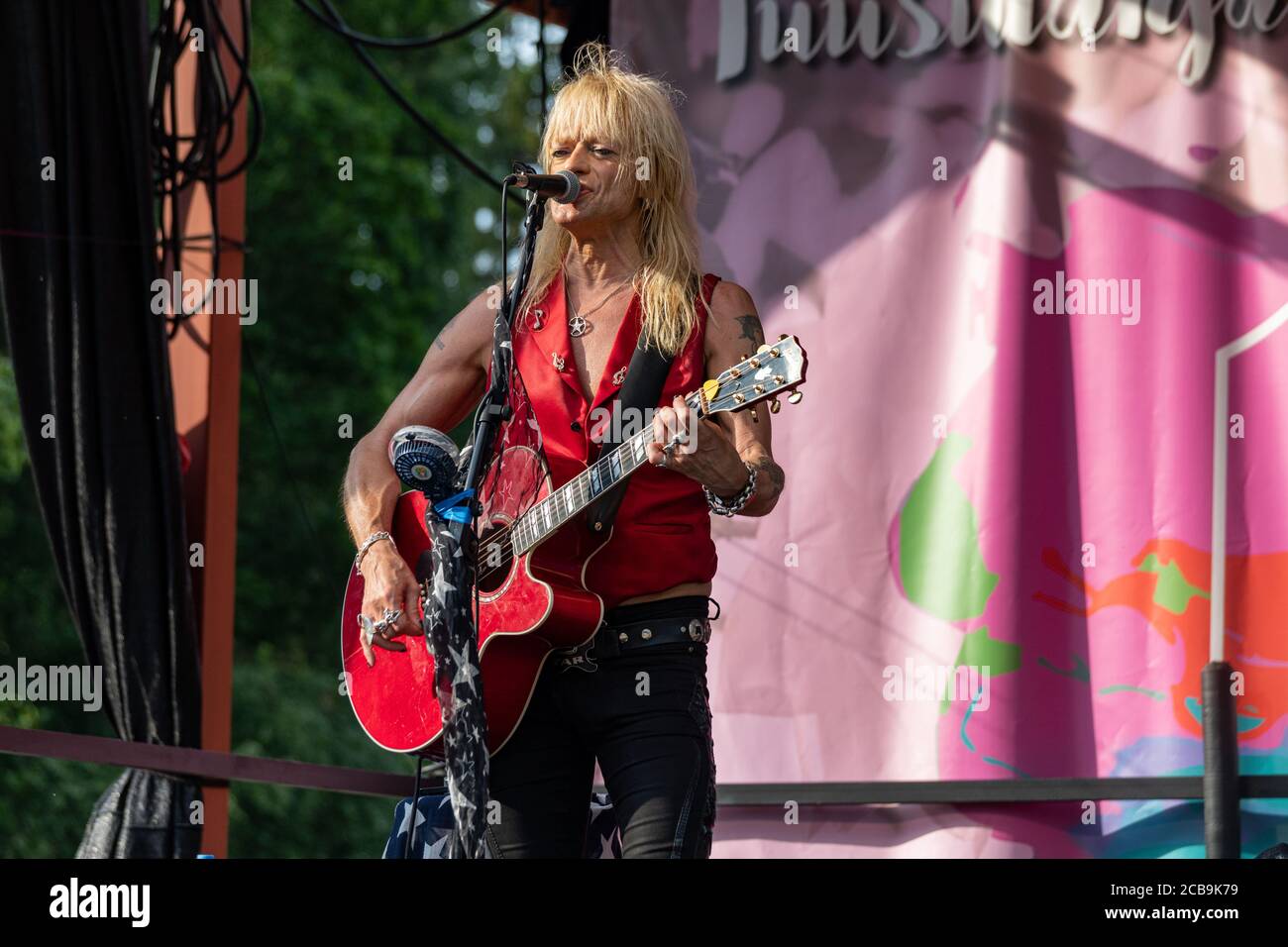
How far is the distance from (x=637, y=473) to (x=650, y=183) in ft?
2.01

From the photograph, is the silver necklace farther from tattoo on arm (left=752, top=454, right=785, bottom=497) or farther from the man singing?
tattoo on arm (left=752, top=454, right=785, bottom=497)

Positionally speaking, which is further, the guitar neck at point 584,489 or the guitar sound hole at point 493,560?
the guitar sound hole at point 493,560

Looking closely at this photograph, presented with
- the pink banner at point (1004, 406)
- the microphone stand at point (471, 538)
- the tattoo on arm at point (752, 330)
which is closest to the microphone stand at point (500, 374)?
the microphone stand at point (471, 538)

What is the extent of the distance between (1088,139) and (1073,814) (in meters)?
1.95

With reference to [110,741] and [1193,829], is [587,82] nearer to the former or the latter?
[110,741]

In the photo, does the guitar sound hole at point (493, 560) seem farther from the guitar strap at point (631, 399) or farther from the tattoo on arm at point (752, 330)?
the tattoo on arm at point (752, 330)

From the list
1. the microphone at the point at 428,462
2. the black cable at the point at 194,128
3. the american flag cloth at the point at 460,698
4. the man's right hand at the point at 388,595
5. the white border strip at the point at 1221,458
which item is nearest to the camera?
the american flag cloth at the point at 460,698

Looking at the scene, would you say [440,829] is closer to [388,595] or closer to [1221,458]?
[388,595]

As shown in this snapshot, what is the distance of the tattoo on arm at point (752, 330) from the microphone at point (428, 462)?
66cm

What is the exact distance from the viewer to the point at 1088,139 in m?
5.12

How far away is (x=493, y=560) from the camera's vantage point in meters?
3.48

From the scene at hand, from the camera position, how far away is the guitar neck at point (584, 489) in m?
3.23
